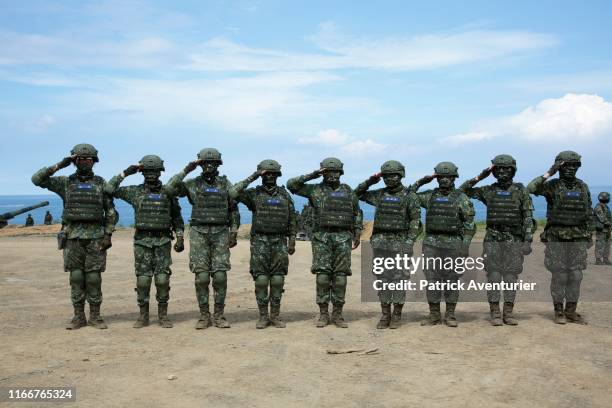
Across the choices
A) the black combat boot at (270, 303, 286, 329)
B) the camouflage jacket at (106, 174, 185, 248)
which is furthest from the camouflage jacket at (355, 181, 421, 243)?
the camouflage jacket at (106, 174, 185, 248)

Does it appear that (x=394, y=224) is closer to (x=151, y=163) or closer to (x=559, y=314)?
(x=559, y=314)

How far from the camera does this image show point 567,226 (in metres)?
10.5

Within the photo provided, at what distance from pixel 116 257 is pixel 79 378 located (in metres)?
12.6

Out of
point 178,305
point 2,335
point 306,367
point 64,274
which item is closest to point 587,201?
point 306,367

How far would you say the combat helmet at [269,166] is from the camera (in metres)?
10.2

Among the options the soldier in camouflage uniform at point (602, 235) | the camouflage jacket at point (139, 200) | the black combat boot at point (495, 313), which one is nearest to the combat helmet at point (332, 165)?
the camouflage jacket at point (139, 200)

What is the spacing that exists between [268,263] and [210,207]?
1.27 meters

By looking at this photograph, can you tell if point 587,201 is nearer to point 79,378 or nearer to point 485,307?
point 485,307

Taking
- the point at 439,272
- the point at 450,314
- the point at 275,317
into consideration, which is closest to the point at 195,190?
the point at 275,317

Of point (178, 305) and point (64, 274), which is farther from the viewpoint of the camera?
point (64, 274)

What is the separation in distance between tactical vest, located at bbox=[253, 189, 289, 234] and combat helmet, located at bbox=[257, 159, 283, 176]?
15.8 inches

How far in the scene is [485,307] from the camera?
12398 millimetres

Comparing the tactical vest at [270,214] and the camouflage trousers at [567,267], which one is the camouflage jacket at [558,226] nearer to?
the camouflage trousers at [567,267]

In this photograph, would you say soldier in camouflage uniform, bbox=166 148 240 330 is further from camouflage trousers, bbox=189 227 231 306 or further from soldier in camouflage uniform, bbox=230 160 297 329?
soldier in camouflage uniform, bbox=230 160 297 329
